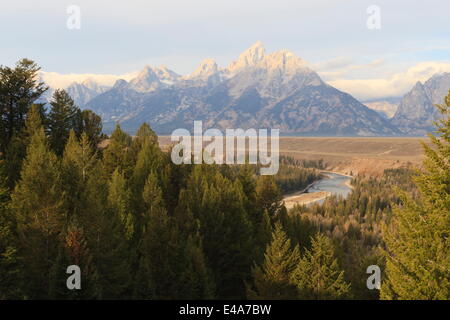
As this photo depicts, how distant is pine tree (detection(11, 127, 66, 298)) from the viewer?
31328mm

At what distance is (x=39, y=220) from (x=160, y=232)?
10734mm

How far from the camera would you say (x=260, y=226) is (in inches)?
2356

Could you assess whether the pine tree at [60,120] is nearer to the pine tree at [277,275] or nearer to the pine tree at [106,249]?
the pine tree at [106,249]

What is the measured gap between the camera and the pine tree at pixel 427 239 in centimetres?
2009

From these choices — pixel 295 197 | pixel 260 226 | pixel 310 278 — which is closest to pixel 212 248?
pixel 260 226

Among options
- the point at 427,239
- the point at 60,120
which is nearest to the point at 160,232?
the point at 427,239

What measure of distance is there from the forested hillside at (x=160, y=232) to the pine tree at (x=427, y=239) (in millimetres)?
67

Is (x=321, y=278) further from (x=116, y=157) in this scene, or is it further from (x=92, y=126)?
(x=92, y=126)

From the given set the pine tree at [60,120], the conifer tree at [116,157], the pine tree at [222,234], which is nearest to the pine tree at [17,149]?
the pine tree at [60,120]

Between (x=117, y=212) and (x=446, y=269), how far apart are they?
28245 millimetres

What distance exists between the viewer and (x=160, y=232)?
3644 cm

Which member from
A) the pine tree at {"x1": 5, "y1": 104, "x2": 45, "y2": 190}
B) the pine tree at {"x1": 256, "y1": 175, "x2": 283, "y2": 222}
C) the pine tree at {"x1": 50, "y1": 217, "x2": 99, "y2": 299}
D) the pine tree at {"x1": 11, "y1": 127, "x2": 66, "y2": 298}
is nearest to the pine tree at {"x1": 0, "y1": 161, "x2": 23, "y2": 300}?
the pine tree at {"x1": 11, "y1": 127, "x2": 66, "y2": 298}
